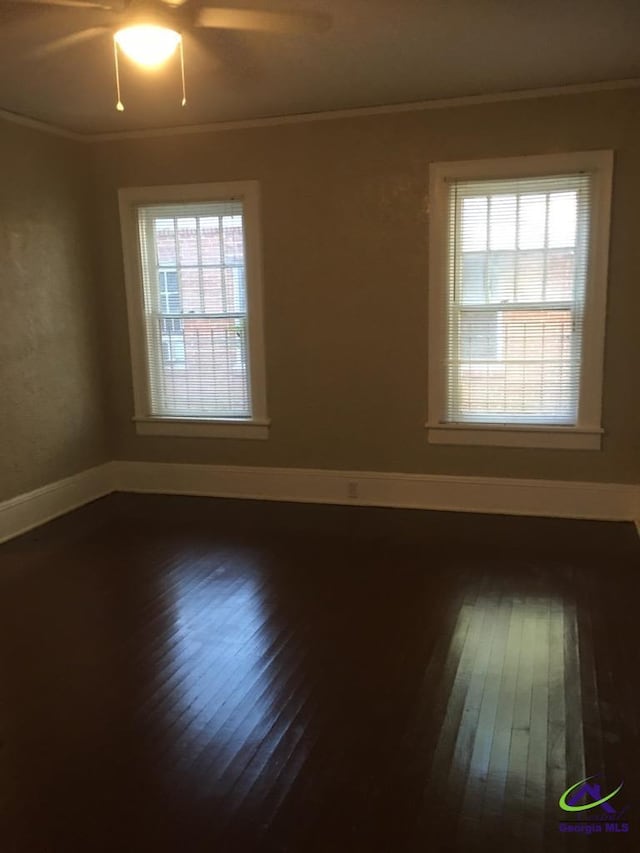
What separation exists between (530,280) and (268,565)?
8.06ft

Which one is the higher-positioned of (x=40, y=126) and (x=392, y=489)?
(x=40, y=126)

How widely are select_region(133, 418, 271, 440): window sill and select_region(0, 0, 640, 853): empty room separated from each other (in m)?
0.02

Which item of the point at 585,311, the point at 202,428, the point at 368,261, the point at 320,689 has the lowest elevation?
the point at 320,689

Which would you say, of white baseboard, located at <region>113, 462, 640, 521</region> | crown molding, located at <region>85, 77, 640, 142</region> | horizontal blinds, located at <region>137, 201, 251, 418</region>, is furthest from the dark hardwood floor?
crown molding, located at <region>85, 77, 640, 142</region>

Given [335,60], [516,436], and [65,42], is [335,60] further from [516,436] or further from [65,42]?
[516,436]

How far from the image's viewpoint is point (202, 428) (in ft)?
17.8

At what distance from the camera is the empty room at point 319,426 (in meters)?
2.29

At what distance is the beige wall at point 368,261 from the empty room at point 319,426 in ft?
0.07

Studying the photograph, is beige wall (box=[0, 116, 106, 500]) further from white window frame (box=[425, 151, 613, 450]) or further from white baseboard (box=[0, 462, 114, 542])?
white window frame (box=[425, 151, 613, 450])

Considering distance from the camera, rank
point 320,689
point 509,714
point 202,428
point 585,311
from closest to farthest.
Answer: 1. point 509,714
2. point 320,689
3. point 585,311
4. point 202,428

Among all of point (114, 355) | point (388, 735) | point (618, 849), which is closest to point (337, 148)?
point (114, 355)

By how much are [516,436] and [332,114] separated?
2.48 m

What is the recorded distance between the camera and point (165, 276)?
535cm

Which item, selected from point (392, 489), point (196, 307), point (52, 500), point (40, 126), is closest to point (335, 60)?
point (196, 307)
